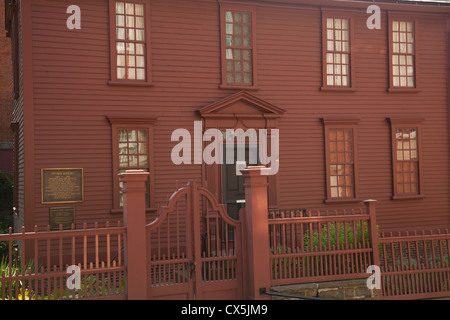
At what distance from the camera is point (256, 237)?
7902 millimetres

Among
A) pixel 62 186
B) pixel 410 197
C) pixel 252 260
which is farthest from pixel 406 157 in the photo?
pixel 62 186

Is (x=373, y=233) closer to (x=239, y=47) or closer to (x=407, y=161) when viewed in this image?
(x=239, y=47)

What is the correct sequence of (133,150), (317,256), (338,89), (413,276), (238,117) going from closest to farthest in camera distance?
(317,256)
(413,276)
(133,150)
(238,117)
(338,89)

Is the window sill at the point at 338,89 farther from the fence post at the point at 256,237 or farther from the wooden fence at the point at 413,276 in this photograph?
the fence post at the point at 256,237

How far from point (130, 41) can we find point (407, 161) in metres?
9.39

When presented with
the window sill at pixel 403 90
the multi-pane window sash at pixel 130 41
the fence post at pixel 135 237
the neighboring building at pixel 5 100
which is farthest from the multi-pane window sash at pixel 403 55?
the neighboring building at pixel 5 100

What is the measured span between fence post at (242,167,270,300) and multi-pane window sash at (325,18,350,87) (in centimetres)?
765

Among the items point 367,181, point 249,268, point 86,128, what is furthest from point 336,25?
point 249,268

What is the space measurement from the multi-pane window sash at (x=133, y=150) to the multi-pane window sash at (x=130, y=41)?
1528 millimetres

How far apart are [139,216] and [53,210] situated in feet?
17.4

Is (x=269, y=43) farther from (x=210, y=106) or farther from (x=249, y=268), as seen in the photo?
(x=249, y=268)

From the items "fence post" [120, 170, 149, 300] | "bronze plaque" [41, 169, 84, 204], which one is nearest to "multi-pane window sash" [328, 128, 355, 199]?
"bronze plaque" [41, 169, 84, 204]

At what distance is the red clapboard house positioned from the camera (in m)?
12.1

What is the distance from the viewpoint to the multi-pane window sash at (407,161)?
1527 centimetres
